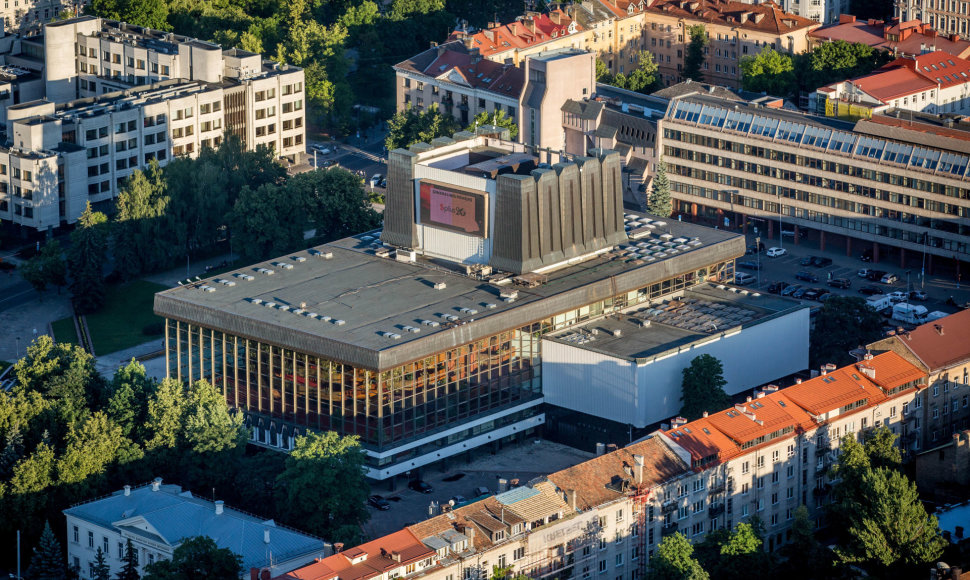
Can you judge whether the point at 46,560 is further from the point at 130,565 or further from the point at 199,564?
the point at 199,564

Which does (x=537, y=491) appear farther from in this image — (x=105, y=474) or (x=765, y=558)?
(x=105, y=474)

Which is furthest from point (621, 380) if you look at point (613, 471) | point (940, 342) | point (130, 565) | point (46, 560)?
point (46, 560)

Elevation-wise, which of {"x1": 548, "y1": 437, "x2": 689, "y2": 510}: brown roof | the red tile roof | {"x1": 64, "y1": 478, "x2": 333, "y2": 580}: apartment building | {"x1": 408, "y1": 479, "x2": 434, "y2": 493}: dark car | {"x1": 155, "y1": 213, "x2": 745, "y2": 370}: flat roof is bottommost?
{"x1": 408, "y1": 479, "x2": 434, "y2": 493}: dark car

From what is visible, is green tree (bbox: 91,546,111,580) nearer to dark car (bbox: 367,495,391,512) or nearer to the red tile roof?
the red tile roof

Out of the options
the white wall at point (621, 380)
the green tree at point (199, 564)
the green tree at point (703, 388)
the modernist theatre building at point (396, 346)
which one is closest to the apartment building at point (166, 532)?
the green tree at point (199, 564)

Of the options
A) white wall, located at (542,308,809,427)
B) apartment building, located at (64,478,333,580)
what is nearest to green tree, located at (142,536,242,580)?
apartment building, located at (64,478,333,580)

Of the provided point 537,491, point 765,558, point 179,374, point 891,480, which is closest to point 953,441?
point 891,480
